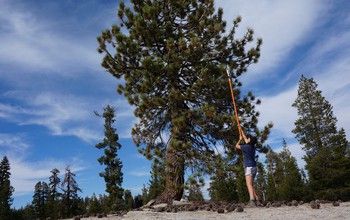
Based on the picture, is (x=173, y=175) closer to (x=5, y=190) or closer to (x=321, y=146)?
(x=321, y=146)

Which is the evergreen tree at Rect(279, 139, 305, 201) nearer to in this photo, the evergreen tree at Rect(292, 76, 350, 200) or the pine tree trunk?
the evergreen tree at Rect(292, 76, 350, 200)

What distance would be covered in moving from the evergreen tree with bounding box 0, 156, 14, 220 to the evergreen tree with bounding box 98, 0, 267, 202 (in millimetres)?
34591

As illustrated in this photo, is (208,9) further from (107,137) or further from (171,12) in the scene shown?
(107,137)

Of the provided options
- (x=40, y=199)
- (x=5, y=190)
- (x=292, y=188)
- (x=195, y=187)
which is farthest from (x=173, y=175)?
(x=40, y=199)

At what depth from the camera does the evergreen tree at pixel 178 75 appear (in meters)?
10.4

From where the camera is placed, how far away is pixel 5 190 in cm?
3850

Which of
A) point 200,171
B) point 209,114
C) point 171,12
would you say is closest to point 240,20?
point 171,12

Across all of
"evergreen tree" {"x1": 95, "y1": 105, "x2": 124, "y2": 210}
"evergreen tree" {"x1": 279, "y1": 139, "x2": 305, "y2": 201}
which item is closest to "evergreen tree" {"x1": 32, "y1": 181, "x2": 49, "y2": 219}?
"evergreen tree" {"x1": 95, "y1": 105, "x2": 124, "y2": 210}

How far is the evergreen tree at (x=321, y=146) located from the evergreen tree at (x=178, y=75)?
22510 millimetres

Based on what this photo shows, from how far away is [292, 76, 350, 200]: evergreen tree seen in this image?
29625mm

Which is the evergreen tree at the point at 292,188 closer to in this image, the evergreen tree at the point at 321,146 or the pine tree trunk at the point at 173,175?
the evergreen tree at the point at 321,146

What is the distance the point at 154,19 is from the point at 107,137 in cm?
2862

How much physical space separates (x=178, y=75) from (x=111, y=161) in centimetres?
2776

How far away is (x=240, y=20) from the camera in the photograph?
1299 centimetres
